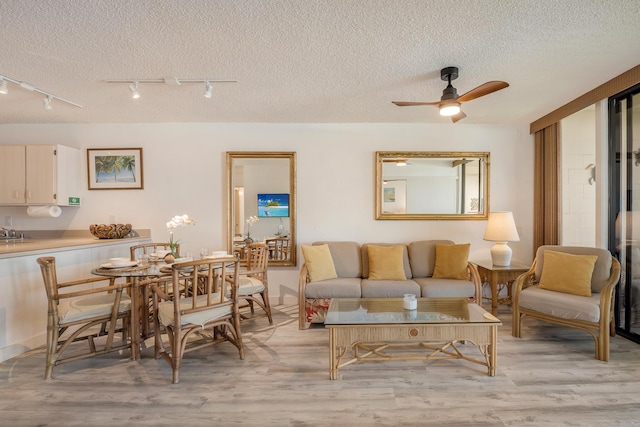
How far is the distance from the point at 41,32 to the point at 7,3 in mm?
294

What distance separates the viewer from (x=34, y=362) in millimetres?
2617

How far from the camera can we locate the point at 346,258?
388cm

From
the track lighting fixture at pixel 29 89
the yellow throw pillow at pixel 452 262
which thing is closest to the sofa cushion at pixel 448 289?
the yellow throw pillow at pixel 452 262

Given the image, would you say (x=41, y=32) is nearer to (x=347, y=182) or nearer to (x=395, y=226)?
(x=347, y=182)

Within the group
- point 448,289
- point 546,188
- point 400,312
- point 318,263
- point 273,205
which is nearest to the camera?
point 400,312

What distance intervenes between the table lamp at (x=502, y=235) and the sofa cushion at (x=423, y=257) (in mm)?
522

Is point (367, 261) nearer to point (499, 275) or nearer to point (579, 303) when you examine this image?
point (499, 275)

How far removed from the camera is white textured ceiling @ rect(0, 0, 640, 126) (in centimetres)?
193

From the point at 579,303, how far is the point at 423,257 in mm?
1555

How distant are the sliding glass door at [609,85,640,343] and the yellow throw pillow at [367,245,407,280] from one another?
6.87 ft

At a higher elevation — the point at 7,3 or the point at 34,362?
the point at 7,3

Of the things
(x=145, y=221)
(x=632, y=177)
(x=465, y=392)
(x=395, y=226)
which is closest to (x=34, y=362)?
(x=145, y=221)

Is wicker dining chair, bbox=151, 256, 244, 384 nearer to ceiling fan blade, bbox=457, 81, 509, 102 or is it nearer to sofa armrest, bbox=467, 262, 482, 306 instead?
ceiling fan blade, bbox=457, 81, 509, 102

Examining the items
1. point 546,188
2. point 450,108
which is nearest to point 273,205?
point 450,108
